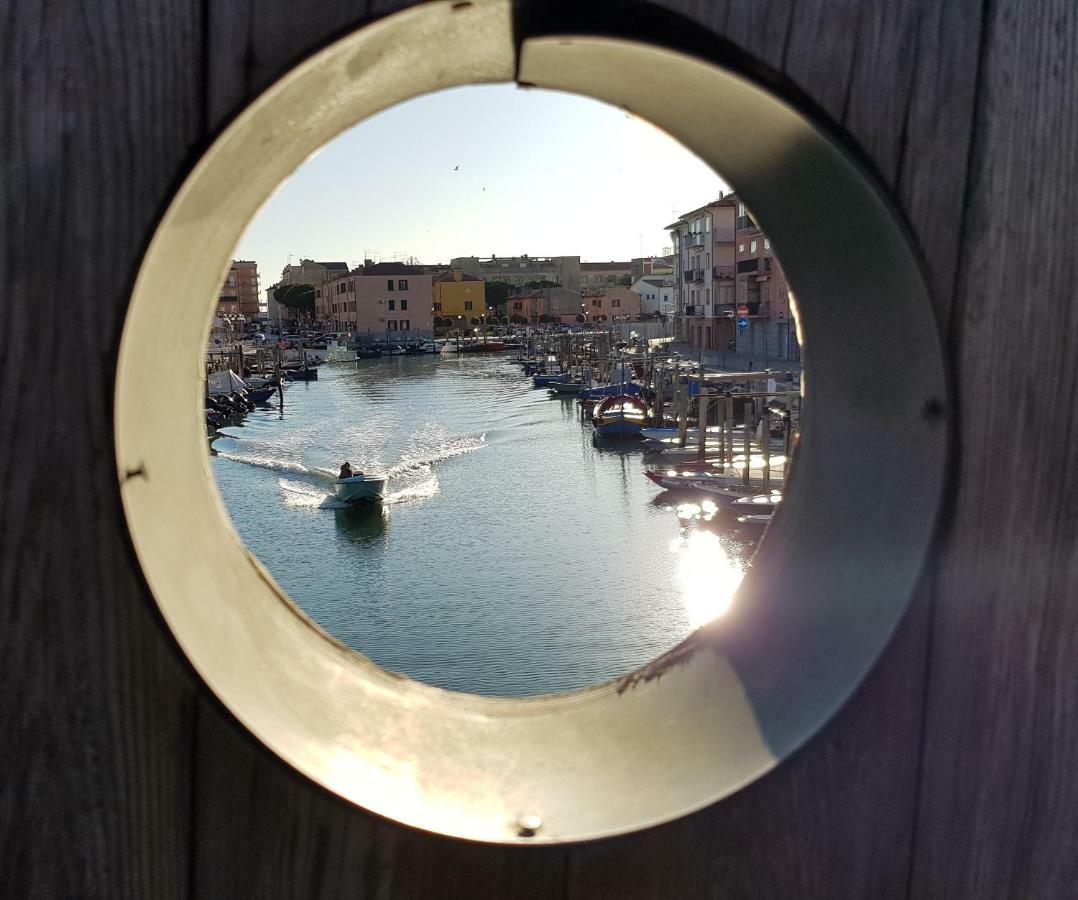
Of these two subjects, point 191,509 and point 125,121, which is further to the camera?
point 191,509

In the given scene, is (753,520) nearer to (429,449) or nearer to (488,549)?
(488,549)

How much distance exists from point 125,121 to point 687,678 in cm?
65

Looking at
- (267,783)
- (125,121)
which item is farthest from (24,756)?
(125,121)

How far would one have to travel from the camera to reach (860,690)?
0.76 m

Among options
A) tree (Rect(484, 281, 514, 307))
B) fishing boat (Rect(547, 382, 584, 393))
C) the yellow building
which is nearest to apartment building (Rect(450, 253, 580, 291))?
tree (Rect(484, 281, 514, 307))

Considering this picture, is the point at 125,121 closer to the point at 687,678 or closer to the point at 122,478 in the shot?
the point at 122,478

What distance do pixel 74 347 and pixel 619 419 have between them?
24.3m

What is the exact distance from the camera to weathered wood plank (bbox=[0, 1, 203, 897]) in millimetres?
676

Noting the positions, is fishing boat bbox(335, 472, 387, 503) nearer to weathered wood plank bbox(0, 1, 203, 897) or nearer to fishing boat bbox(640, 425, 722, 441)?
fishing boat bbox(640, 425, 722, 441)

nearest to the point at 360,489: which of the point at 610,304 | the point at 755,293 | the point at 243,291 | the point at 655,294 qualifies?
the point at 755,293

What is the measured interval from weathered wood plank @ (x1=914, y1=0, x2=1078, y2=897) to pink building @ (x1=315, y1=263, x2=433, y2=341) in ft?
210

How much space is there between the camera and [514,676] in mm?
11062

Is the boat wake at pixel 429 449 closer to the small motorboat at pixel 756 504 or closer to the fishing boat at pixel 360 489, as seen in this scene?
the fishing boat at pixel 360 489


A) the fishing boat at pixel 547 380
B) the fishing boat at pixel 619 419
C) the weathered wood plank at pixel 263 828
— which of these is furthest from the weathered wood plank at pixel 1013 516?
the fishing boat at pixel 547 380
